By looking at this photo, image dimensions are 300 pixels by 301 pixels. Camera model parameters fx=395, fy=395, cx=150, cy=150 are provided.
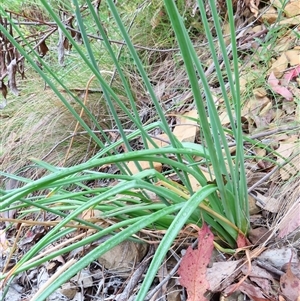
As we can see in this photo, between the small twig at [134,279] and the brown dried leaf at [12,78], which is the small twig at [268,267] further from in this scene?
the brown dried leaf at [12,78]

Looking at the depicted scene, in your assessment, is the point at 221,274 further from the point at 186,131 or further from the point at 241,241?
the point at 186,131

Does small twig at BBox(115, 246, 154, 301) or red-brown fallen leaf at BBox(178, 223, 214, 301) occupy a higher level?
red-brown fallen leaf at BBox(178, 223, 214, 301)

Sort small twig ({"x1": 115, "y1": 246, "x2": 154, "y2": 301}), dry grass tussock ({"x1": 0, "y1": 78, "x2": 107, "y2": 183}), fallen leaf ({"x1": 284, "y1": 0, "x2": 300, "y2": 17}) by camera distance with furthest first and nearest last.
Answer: dry grass tussock ({"x1": 0, "y1": 78, "x2": 107, "y2": 183}) < fallen leaf ({"x1": 284, "y1": 0, "x2": 300, "y2": 17}) < small twig ({"x1": 115, "y1": 246, "x2": 154, "y2": 301})

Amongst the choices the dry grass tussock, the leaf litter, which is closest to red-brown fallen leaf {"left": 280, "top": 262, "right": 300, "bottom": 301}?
the leaf litter

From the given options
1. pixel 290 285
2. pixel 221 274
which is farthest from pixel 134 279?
pixel 290 285

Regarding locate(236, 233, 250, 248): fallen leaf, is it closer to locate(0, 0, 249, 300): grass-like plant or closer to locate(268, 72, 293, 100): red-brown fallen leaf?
locate(0, 0, 249, 300): grass-like plant

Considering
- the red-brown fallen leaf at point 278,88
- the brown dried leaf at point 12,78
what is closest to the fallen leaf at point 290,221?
the red-brown fallen leaf at point 278,88

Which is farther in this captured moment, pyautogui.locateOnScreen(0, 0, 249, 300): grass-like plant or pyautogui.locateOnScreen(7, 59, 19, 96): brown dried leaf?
pyautogui.locateOnScreen(7, 59, 19, 96): brown dried leaf
